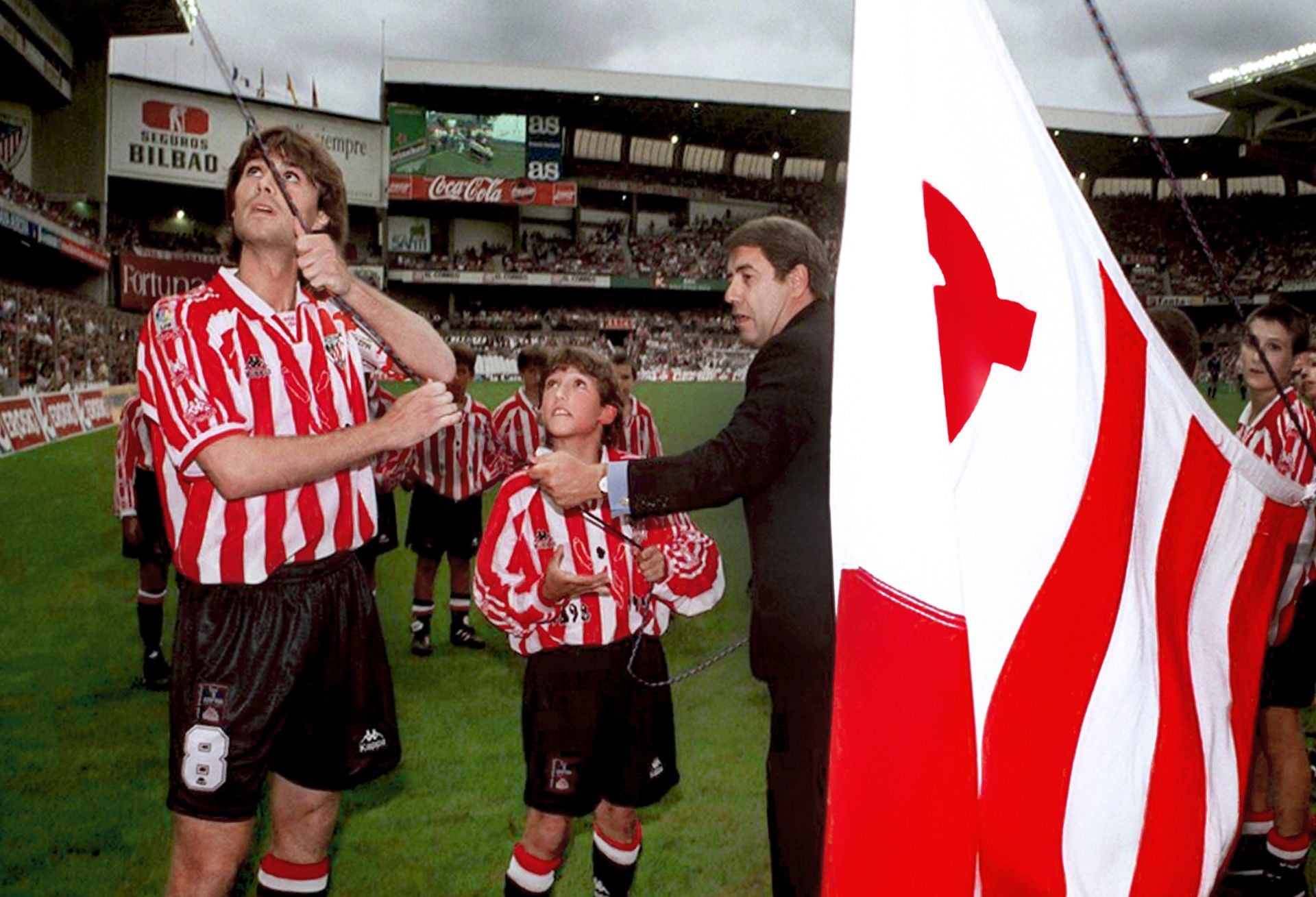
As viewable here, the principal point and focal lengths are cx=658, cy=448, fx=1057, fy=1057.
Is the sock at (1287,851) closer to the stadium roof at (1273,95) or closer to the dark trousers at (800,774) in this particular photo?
the dark trousers at (800,774)

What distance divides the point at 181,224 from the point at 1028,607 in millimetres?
49982

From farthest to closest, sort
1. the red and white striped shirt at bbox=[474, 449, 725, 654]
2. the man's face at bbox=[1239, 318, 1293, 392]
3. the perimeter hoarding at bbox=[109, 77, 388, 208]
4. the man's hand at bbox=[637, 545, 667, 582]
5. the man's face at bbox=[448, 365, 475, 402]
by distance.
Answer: the perimeter hoarding at bbox=[109, 77, 388, 208], the man's face at bbox=[448, 365, 475, 402], the man's face at bbox=[1239, 318, 1293, 392], the red and white striped shirt at bbox=[474, 449, 725, 654], the man's hand at bbox=[637, 545, 667, 582]

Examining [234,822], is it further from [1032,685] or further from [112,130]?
[112,130]

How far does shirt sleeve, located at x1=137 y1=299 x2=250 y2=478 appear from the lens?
2.25m

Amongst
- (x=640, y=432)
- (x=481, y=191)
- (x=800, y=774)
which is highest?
(x=481, y=191)

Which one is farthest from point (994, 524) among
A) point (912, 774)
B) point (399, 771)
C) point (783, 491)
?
point (399, 771)

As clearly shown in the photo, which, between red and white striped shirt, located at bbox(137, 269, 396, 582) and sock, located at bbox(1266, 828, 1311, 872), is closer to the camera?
red and white striped shirt, located at bbox(137, 269, 396, 582)

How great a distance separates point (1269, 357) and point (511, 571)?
278 centimetres

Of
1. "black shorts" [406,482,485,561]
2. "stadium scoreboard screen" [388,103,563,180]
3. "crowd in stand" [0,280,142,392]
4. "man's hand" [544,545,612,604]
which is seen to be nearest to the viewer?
"man's hand" [544,545,612,604]

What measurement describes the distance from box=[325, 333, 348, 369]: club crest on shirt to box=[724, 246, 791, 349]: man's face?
97cm

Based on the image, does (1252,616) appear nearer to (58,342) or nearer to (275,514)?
(275,514)

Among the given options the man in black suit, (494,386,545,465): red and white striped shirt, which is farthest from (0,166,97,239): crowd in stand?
the man in black suit

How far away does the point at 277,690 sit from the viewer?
94.8 inches

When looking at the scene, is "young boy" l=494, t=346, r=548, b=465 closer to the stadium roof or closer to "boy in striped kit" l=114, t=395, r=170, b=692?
"boy in striped kit" l=114, t=395, r=170, b=692
